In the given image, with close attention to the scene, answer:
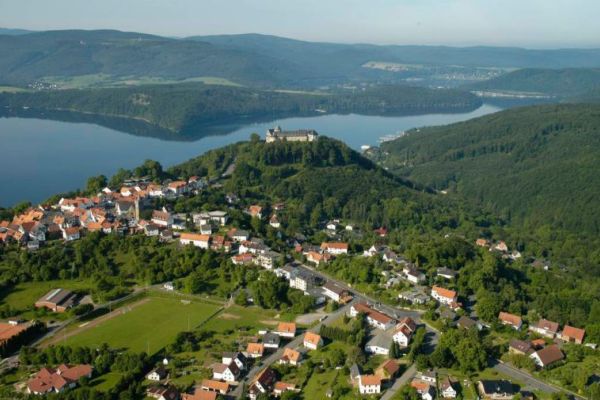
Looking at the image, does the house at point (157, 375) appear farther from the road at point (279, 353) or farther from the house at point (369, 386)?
the house at point (369, 386)

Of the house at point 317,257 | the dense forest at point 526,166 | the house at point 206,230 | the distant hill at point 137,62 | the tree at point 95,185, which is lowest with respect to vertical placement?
the dense forest at point 526,166

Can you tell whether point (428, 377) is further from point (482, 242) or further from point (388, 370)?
point (482, 242)

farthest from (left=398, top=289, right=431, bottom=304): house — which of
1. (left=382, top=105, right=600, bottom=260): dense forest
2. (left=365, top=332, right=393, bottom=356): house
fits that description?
(left=382, top=105, right=600, bottom=260): dense forest

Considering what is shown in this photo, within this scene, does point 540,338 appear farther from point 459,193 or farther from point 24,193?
point 24,193

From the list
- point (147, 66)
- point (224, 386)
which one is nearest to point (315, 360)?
point (224, 386)

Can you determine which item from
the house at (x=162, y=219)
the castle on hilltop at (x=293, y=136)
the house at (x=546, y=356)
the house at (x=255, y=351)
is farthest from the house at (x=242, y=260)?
the castle on hilltop at (x=293, y=136)

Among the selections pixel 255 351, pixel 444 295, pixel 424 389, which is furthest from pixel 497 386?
pixel 255 351
